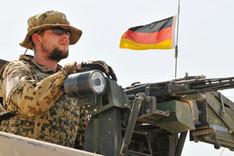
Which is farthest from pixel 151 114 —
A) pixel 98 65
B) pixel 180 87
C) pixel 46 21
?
pixel 46 21

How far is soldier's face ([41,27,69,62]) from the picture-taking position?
5641 mm

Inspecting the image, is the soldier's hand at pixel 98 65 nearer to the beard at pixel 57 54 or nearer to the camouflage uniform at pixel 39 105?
the camouflage uniform at pixel 39 105

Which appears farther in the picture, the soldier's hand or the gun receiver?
the gun receiver

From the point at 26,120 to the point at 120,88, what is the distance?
1009 millimetres

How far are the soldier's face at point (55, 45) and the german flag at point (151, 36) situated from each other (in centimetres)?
454

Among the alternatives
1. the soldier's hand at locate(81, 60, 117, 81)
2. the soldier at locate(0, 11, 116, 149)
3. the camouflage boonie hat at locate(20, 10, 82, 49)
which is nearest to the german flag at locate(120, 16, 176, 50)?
the soldier at locate(0, 11, 116, 149)

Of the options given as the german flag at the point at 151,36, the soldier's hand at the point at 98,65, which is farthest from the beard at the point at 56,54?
the german flag at the point at 151,36

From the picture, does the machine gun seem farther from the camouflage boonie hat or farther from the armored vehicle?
the camouflage boonie hat

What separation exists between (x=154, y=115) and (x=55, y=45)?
142 cm

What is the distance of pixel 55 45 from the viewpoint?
5641 mm

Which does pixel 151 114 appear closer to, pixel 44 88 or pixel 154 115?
pixel 154 115

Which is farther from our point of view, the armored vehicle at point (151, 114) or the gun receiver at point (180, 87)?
the gun receiver at point (180, 87)

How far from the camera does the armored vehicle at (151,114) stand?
467cm

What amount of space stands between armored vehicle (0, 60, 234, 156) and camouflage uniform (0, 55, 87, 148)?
29 centimetres
